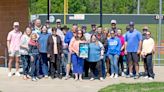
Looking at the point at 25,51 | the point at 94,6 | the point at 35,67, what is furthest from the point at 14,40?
the point at 94,6

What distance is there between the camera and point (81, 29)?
16266mm

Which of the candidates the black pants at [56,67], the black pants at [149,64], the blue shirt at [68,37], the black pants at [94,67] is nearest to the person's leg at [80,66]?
the black pants at [94,67]

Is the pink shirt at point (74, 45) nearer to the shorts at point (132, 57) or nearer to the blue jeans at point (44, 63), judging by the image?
the blue jeans at point (44, 63)

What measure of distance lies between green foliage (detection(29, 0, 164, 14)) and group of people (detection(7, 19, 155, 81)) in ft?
97.3

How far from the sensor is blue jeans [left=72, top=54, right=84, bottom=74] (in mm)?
16062

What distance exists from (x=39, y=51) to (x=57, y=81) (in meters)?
1.21

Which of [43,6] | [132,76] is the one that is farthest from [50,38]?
[43,6]

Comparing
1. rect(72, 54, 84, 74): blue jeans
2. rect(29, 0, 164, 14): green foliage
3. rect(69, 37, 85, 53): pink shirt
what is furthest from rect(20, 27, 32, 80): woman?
rect(29, 0, 164, 14): green foliage

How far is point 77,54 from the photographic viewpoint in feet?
52.7

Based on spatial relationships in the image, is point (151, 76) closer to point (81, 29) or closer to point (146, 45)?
point (146, 45)

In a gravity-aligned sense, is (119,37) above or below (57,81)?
above

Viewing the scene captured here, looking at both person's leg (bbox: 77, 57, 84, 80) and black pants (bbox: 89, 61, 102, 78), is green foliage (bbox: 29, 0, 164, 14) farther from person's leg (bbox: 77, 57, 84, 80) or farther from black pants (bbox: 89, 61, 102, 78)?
person's leg (bbox: 77, 57, 84, 80)

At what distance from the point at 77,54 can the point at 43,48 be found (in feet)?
3.70

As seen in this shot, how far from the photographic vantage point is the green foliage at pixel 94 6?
46.9m
